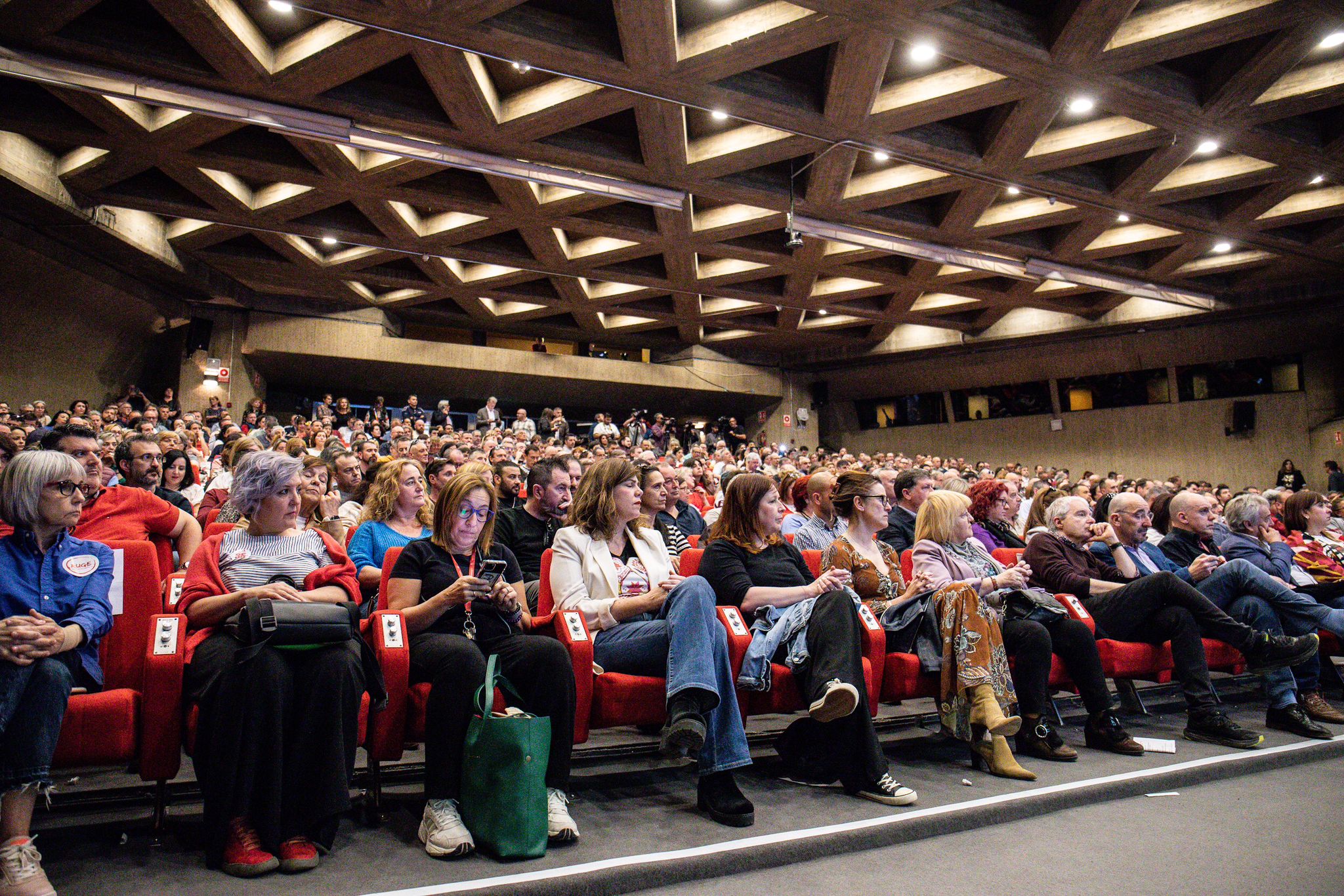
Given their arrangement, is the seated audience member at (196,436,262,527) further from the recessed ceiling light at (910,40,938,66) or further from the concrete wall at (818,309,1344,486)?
the concrete wall at (818,309,1344,486)

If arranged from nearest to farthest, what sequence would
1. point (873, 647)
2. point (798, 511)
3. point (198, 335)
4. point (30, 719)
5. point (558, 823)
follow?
point (30, 719) < point (558, 823) < point (873, 647) < point (798, 511) < point (198, 335)

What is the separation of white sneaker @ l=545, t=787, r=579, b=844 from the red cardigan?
2.27 ft

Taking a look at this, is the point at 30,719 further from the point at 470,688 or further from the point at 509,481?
the point at 509,481

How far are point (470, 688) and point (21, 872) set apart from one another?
0.82m

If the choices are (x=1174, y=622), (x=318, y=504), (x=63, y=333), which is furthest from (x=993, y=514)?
(x=63, y=333)

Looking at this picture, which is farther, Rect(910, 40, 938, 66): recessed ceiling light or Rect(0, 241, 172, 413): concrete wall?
Rect(0, 241, 172, 413): concrete wall

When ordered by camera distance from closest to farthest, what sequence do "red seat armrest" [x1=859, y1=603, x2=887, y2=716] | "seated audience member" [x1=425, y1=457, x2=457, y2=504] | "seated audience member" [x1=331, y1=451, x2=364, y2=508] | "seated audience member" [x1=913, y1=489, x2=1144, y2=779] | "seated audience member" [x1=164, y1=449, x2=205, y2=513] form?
1. "red seat armrest" [x1=859, y1=603, x2=887, y2=716]
2. "seated audience member" [x1=913, y1=489, x2=1144, y2=779]
3. "seated audience member" [x1=425, y1=457, x2=457, y2=504]
4. "seated audience member" [x1=164, y1=449, x2=205, y2=513]
5. "seated audience member" [x1=331, y1=451, x2=364, y2=508]

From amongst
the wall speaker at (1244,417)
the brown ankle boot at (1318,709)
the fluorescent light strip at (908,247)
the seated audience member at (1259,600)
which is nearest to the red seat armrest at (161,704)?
the seated audience member at (1259,600)

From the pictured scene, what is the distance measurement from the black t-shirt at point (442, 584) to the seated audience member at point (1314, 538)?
3481mm

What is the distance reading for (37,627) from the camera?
1545 millimetres

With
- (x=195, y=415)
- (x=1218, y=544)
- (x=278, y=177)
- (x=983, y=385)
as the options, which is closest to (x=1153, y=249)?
(x=983, y=385)

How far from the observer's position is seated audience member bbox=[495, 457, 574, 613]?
2.76 meters

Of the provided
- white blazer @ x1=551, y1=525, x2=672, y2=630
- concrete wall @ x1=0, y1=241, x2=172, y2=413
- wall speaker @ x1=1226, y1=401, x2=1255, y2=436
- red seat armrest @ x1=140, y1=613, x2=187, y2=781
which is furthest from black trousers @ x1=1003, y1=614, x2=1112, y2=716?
wall speaker @ x1=1226, y1=401, x2=1255, y2=436

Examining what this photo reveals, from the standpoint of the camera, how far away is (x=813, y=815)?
6.36 ft
